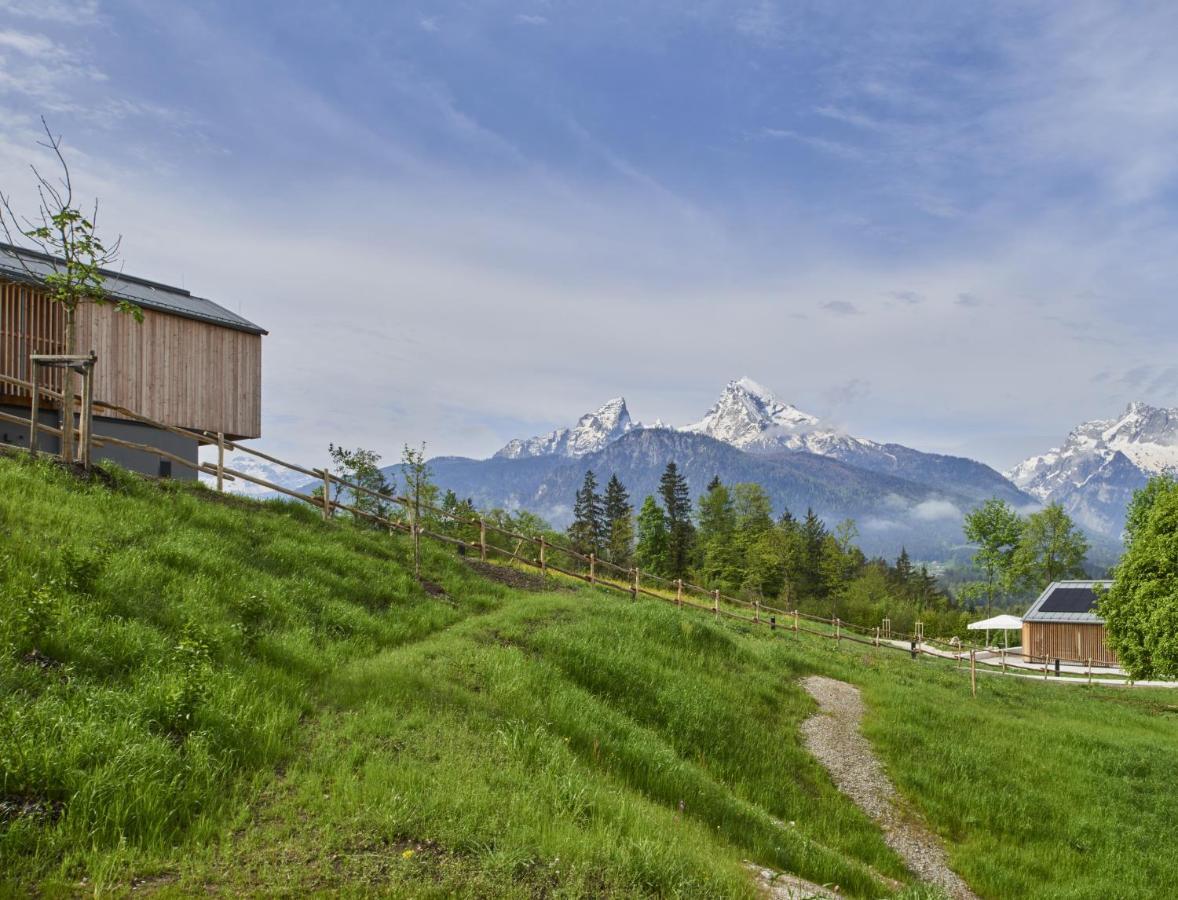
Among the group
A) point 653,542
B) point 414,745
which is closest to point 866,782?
point 414,745

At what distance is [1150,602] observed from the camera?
3145cm

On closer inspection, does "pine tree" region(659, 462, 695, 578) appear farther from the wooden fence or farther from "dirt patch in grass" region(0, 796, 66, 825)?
"dirt patch in grass" region(0, 796, 66, 825)

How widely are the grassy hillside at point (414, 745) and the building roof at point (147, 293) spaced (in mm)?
11635

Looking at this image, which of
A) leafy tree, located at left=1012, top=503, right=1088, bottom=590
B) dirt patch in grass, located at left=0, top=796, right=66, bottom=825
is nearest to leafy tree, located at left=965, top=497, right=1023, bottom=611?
leafy tree, located at left=1012, top=503, right=1088, bottom=590

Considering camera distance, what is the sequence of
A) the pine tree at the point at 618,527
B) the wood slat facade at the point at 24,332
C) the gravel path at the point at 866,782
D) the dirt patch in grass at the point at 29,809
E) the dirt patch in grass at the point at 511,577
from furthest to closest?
the pine tree at the point at 618,527
the wood slat facade at the point at 24,332
the dirt patch in grass at the point at 511,577
the gravel path at the point at 866,782
the dirt patch in grass at the point at 29,809

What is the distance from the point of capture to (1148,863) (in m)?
12.3

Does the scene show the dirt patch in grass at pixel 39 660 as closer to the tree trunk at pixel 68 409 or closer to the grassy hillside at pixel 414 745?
the grassy hillside at pixel 414 745

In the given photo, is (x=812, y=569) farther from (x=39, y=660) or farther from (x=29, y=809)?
(x=29, y=809)

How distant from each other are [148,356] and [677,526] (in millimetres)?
73811

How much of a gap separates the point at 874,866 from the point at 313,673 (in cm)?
858

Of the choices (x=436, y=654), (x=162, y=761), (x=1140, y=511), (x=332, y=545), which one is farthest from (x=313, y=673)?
(x=1140, y=511)

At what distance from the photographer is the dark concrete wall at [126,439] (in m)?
23.7

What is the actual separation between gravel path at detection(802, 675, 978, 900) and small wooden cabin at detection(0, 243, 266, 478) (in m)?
23.2

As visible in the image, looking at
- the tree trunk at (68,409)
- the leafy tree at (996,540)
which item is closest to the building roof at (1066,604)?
the leafy tree at (996,540)
